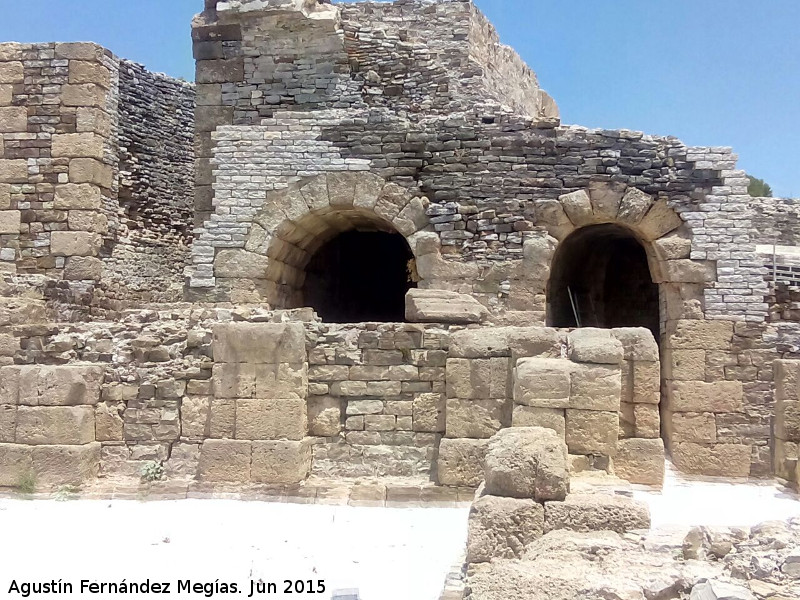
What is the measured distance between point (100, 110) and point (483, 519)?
35.6 feet

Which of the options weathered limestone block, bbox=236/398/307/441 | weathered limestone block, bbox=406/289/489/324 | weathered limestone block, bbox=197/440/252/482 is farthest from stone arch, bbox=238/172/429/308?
weathered limestone block, bbox=197/440/252/482

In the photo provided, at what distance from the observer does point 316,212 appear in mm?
10734

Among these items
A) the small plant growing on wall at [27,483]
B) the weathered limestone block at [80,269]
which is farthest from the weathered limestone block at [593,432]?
the weathered limestone block at [80,269]

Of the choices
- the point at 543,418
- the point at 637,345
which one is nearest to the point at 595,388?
the point at 543,418

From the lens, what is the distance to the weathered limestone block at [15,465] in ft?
23.6

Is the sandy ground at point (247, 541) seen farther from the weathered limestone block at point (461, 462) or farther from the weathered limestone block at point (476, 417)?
the weathered limestone block at point (476, 417)

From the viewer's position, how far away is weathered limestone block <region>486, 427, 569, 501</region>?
4793 millimetres

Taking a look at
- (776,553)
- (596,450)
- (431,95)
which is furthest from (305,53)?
(776,553)

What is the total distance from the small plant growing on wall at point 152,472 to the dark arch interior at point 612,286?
25.6 feet

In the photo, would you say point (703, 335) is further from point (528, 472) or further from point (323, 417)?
point (528, 472)

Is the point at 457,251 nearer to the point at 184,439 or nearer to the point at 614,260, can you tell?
the point at 184,439

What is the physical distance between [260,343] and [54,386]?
2.09 meters

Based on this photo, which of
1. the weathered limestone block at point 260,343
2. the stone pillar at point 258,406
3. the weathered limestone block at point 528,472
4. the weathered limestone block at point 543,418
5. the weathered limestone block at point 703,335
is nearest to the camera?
the weathered limestone block at point 528,472

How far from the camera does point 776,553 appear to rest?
3885mm
